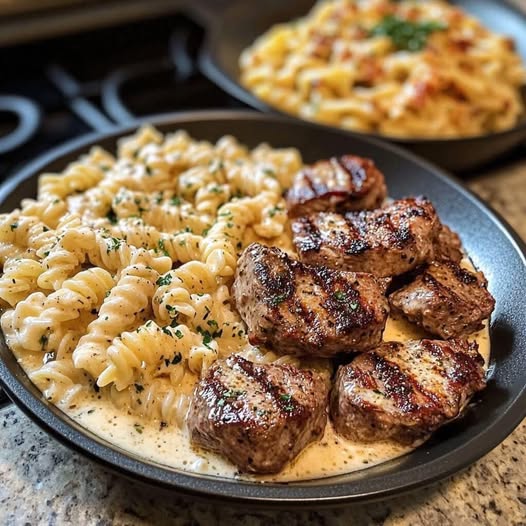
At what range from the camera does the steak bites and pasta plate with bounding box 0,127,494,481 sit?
229cm

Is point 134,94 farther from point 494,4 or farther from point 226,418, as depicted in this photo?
point 226,418

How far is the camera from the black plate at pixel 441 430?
2045 mm

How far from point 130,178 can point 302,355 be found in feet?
4.15

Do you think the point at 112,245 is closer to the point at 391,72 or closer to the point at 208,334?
the point at 208,334

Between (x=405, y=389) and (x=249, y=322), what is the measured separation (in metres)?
0.61

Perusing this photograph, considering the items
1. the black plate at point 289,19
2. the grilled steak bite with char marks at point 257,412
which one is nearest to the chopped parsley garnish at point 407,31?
the black plate at point 289,19

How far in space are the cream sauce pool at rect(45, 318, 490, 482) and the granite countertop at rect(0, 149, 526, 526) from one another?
0.12 meters

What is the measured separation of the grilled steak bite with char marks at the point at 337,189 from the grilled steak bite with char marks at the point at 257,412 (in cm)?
95

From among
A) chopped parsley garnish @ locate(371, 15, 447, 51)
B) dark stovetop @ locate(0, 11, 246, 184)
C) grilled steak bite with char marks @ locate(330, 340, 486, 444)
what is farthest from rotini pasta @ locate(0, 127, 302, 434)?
chopped parsley garnish @ locate(371, 15, 447, 51)

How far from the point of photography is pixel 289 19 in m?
5.63

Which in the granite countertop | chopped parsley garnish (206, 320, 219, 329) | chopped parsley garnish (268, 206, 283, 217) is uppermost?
chopped parsley garnish (268, 206, 283, 217)

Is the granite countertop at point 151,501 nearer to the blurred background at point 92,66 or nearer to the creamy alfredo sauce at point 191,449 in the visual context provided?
the creamy alfredo sauce at point 191,449

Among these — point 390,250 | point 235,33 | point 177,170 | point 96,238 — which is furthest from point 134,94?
point 390,250

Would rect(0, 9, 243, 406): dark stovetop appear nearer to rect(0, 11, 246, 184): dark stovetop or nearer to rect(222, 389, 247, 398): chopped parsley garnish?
rect(0, 11, 246, 184): dark stovetop
